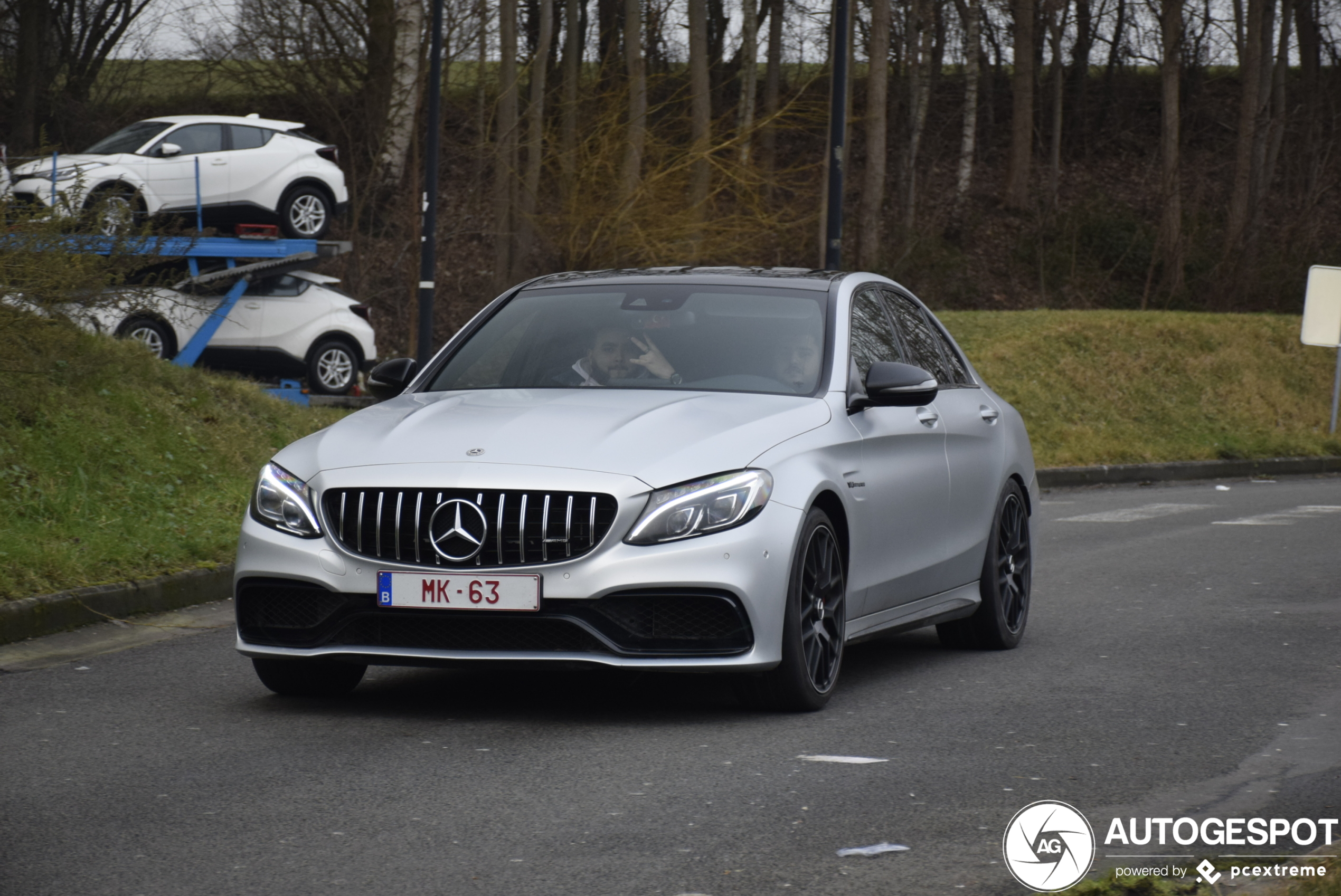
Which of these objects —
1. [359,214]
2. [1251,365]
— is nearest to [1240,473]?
[1251,365]

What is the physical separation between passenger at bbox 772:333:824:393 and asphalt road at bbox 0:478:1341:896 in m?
1.23

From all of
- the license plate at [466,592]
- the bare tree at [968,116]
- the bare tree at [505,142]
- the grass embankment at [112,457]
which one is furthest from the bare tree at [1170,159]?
the license plate at [466,592]

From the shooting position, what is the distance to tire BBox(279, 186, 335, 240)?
2564cm

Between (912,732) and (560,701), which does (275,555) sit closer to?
(560,701)

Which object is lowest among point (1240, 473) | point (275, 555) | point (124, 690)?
point (1240, 473)

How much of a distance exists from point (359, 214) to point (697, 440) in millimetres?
29287

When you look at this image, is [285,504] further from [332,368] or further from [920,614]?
[332,368]

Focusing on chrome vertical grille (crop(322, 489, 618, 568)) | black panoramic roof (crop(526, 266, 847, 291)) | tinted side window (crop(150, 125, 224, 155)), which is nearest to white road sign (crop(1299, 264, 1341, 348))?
tinted side window (crop(150, 125, 224, 155))

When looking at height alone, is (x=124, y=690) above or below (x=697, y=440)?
below

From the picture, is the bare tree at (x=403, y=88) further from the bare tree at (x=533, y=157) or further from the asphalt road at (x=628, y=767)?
the asphalt road at (x=628, y=767)

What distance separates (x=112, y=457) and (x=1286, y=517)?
34.0 ft

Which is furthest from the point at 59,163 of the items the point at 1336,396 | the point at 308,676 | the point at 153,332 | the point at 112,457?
the point at 1336,396

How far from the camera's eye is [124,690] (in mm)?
7254

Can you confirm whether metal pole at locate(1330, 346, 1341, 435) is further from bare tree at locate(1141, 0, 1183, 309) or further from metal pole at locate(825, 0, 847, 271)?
bare tree at locate(1141, 0, 1183, 309)
